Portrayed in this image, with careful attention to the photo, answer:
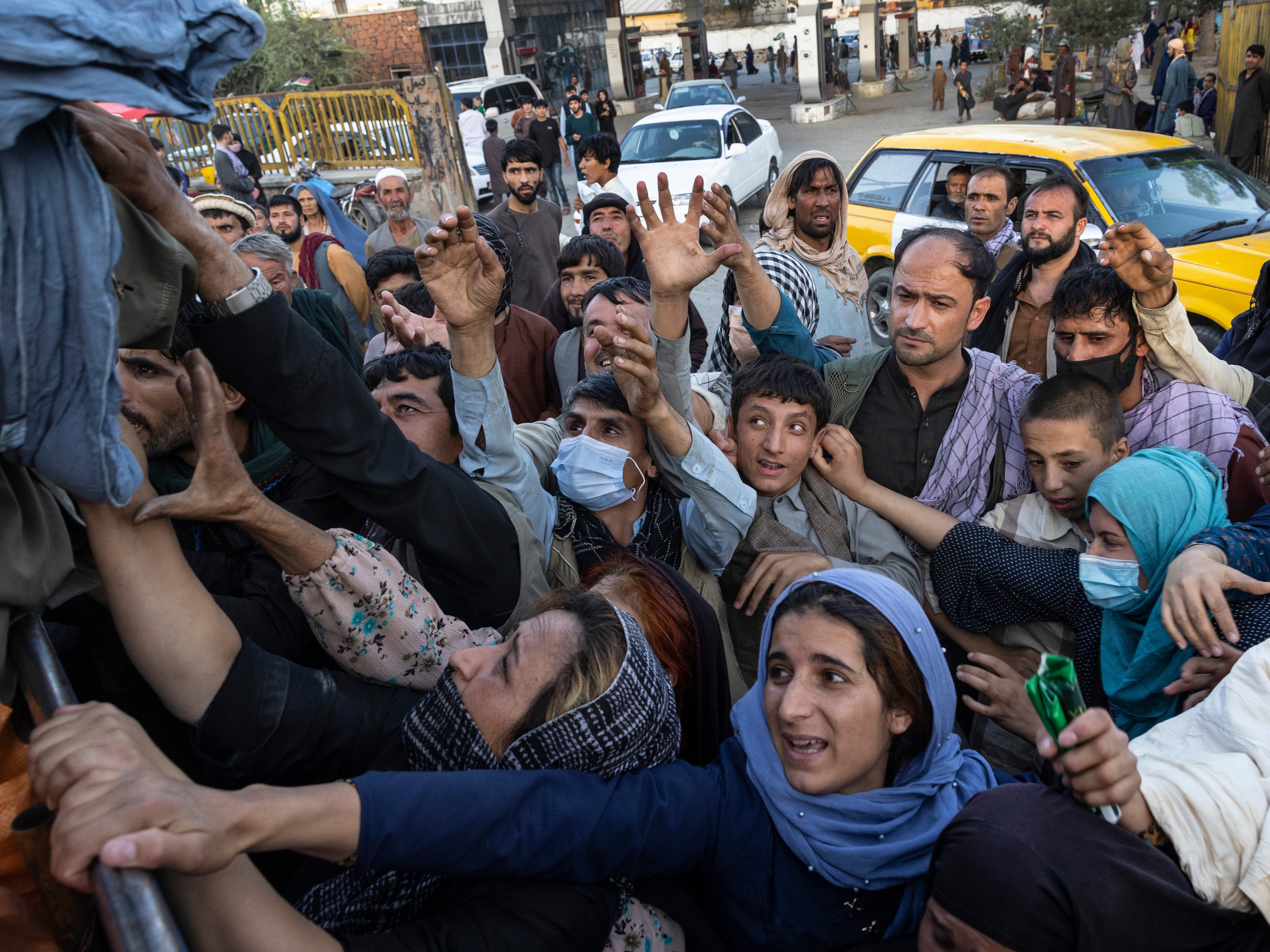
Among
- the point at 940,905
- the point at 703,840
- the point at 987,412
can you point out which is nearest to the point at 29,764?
the point at 703,840

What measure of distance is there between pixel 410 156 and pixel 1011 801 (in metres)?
12.8

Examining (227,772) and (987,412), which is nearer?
(227,772)

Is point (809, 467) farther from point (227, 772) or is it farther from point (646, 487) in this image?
point (227, 772)

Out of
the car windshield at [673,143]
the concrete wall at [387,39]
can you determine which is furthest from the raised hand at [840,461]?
the concrete wall at [387,39]

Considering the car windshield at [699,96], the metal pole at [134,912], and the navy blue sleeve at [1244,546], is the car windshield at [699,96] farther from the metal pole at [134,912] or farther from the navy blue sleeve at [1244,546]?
the metal pole at [134,912]

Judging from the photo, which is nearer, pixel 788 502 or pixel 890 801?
pixel 890 801

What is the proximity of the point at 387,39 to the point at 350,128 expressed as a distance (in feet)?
53.3

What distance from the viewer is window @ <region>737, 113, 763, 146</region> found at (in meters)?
13.2

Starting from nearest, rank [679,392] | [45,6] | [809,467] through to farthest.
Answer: [45,6] → [679,392] → [809,467]

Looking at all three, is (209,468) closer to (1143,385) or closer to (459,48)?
(1143,385)

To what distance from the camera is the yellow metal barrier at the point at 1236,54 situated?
453 inches

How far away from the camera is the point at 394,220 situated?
6.44 metres

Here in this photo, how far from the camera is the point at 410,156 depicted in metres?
12.4

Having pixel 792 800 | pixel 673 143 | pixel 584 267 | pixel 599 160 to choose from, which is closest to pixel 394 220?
pixel 599 160
